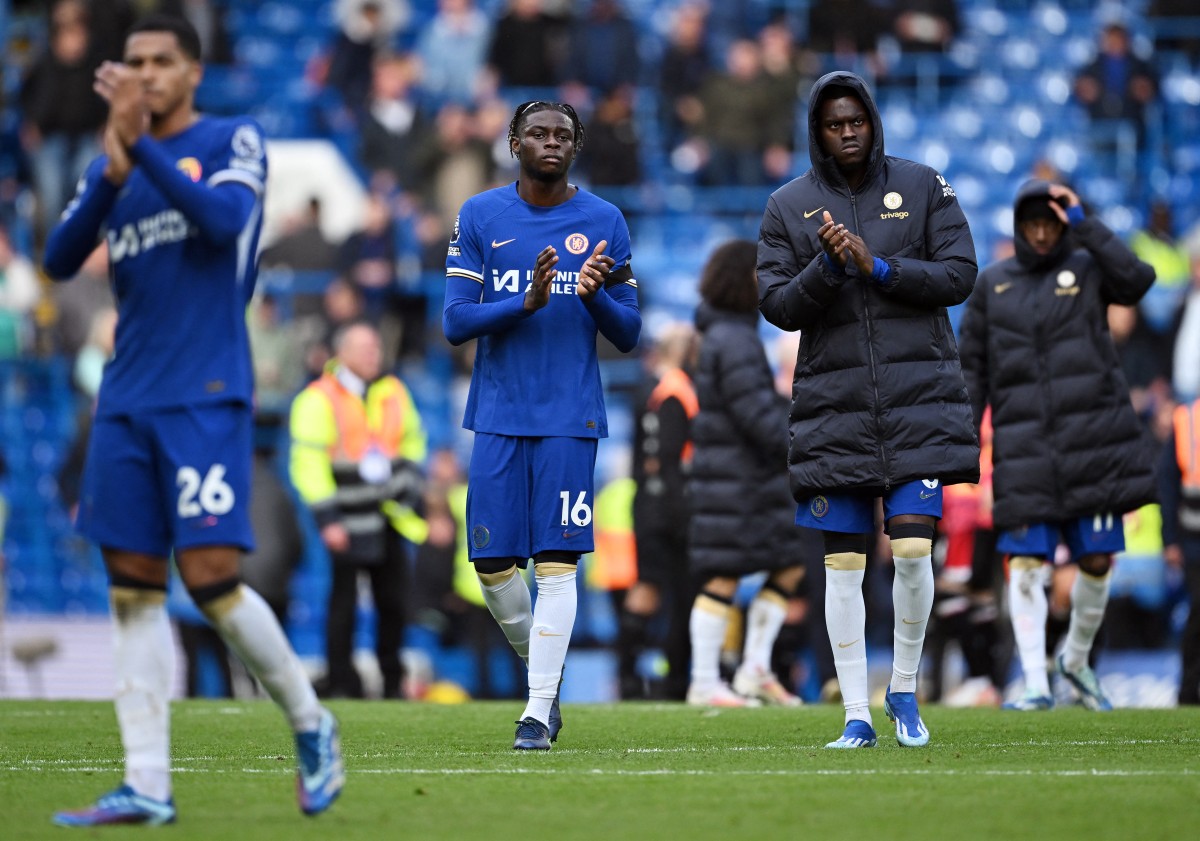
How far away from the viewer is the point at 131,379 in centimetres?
593

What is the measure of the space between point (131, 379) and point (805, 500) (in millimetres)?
3088

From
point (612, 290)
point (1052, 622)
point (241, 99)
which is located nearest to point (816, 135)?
point (612, 290)

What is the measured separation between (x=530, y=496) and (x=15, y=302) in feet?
43.0

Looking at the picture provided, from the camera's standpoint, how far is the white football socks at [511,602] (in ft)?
27.3

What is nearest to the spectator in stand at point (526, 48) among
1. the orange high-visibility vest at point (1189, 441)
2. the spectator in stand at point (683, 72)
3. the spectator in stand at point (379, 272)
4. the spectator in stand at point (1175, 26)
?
the spectator in stand at point (683, 72)

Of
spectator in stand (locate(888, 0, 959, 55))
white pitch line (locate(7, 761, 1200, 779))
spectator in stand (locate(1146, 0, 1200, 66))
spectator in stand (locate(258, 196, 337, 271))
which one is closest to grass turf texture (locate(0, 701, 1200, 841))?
white pitch line (locate(7, 761, 1200, 779))

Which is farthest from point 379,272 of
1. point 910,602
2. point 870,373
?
point 910,602

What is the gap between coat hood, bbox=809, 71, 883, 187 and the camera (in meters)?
7.99

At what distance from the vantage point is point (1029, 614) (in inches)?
434

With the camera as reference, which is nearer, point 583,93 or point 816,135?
point 816,135

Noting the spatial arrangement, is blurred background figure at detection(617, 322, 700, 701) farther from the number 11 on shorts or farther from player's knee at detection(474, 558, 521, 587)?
the number 11 on shorts

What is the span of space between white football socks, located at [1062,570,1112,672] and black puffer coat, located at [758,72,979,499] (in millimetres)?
3003

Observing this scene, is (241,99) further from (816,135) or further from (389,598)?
(816,135)

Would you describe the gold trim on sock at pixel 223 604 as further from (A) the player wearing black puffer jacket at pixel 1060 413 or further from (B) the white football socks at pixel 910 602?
(A) the player wearing black puffer jacket at pixel 1060 413
